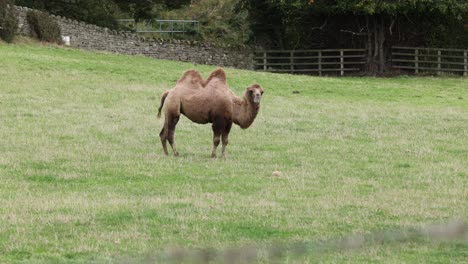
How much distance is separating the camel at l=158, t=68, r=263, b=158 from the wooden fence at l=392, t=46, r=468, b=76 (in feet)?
114

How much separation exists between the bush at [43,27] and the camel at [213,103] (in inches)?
1176

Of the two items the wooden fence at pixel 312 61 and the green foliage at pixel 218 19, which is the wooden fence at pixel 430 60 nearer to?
the wooden fence at pixel 312 61

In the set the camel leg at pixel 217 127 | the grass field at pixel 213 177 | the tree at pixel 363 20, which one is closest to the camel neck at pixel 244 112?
the camel leg at pixel 217 127

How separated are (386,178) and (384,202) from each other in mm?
2514

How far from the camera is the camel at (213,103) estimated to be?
1627 cm

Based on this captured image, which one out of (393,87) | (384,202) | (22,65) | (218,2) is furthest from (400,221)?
(218,2)

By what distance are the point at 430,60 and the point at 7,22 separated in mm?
22400

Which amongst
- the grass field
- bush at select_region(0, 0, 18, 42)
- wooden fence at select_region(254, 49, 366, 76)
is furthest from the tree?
the grass field

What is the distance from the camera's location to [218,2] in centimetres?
6303

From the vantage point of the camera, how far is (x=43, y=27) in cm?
4559

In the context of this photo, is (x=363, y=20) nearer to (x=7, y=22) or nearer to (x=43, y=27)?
(x=43, y=27)

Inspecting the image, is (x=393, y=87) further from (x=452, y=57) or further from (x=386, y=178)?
(x=386, y=178)

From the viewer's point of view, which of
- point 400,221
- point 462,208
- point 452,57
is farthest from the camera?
point 452,57

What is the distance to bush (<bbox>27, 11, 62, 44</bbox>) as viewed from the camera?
45.0m
